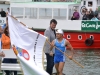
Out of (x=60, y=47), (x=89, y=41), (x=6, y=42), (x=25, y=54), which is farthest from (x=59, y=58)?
(x=89, y=41)

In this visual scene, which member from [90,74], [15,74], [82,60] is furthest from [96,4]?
[15,74]

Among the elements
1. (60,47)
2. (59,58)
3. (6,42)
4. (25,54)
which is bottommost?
(59,58)

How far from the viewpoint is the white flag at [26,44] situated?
10355 millimetres

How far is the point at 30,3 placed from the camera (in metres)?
29.3

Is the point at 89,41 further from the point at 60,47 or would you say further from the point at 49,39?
the point at 60,47

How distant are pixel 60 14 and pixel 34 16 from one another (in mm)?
1632

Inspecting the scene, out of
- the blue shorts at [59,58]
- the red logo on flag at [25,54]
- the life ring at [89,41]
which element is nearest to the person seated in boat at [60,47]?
the blue shorts at [59,58]

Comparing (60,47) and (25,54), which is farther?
(60,47)

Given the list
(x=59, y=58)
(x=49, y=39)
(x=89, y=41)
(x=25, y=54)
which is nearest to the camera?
(x=25, y=54)

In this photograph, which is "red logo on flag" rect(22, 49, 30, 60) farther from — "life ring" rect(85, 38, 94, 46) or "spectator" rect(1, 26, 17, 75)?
"life ring" rect(85, 38, 94, 46)

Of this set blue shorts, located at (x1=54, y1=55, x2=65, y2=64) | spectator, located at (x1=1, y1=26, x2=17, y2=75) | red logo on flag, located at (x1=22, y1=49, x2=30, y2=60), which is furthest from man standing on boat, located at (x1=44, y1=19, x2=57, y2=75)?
red logo on flag, located at (x1=22, y1=49, x2=30, y2=60)

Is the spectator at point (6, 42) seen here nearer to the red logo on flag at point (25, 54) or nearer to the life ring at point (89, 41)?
the red logo on flag at point (25, 54)

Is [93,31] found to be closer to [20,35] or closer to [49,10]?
[49,10]

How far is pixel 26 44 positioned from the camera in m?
11.3
